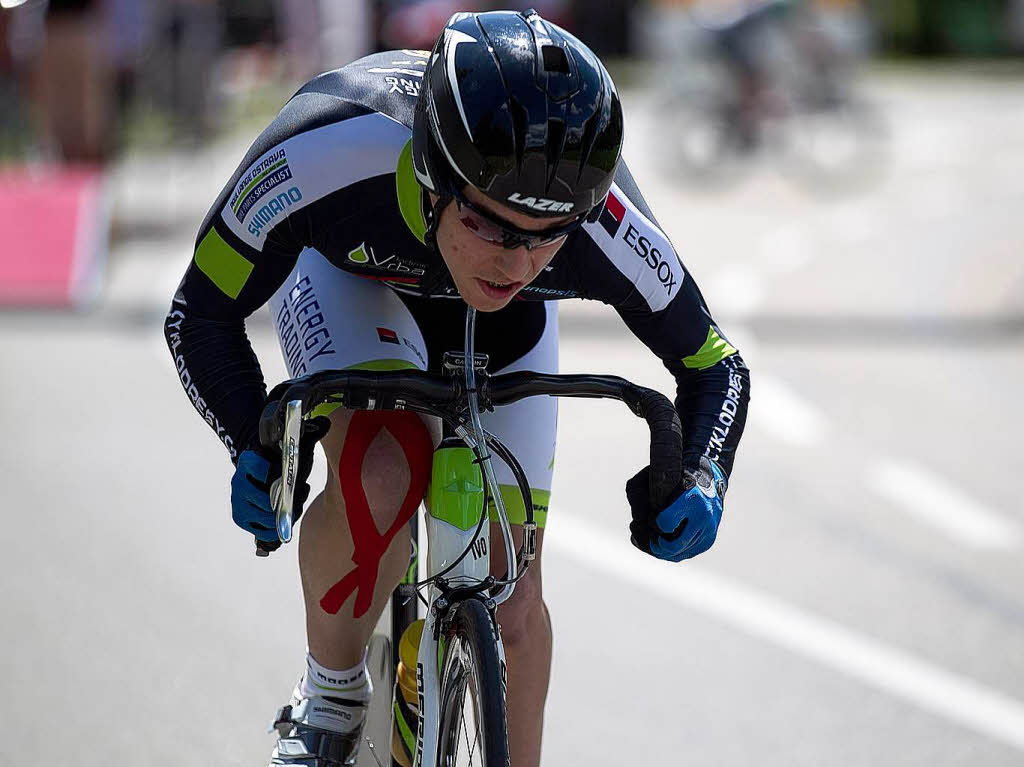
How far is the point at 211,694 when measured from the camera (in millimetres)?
4695

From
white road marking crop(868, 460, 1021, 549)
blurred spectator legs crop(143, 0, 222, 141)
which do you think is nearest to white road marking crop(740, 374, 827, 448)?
white road marking crop(868, 460, 1021, 549)

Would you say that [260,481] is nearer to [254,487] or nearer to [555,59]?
[254,487]

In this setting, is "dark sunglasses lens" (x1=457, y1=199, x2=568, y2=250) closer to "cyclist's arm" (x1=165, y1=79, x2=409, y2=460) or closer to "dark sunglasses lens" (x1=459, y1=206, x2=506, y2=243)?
"dark sunglasses lens" (x1=459, y1=206, x2=506, y2=243)

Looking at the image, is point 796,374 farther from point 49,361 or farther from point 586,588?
point 49,361

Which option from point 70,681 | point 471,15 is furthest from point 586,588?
point 471,15

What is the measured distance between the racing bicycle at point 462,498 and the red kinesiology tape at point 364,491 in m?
0.07

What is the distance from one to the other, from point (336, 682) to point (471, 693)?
51 cm

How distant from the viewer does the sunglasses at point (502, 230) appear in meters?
2.69

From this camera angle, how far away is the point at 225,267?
121 inches

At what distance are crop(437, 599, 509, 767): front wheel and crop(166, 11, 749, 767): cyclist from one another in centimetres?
26

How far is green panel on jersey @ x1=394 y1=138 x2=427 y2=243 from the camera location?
299 centimetres

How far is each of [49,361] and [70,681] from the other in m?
4.13

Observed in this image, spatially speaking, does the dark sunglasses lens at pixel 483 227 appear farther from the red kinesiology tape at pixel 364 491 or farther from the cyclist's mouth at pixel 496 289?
the red kinesiology tape at pixel 364 491

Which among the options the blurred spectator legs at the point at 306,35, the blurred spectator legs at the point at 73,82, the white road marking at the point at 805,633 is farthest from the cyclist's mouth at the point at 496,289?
the blurred spectator legs at the point at 306,35
